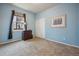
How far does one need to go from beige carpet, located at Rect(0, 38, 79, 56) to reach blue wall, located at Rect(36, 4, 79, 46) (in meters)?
0.20

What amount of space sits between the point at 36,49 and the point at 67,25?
3.74 feet

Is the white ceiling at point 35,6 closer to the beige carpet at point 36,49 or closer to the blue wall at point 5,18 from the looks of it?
the blue wall at point 5,18

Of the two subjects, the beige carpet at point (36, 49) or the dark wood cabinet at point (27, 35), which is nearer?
the beige carpet at point (36, 49)

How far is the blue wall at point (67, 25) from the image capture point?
255 cm

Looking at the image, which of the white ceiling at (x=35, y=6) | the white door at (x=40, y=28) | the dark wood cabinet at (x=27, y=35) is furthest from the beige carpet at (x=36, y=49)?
the white ceiling at (x=35, y=6)

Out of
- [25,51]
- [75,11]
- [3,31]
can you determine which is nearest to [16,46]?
[25,51]

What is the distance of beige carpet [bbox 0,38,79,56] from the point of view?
7.82ft

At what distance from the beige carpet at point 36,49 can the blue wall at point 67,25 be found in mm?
197

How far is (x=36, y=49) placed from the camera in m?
2.60

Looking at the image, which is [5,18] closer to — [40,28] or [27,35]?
[27,35]

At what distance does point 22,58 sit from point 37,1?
Result: 152cm

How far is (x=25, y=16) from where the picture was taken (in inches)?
99.9

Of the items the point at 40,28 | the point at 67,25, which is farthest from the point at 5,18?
the point at 67,25

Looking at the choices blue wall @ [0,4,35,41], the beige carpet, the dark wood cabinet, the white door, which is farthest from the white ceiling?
the beige carpet
